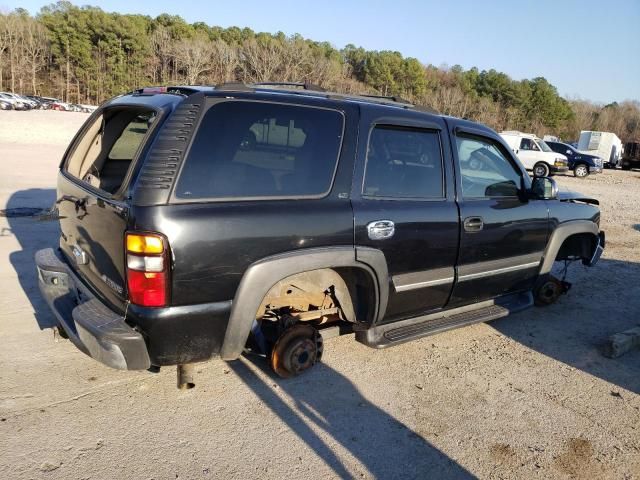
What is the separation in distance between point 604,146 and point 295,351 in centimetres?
4042

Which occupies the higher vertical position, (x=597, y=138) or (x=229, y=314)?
(x=597, y=138)

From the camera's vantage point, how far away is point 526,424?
3.11 metres

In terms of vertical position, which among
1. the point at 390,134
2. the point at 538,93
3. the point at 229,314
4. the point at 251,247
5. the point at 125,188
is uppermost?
the point at 538,93

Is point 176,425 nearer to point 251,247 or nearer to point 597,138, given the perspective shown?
point 251,247

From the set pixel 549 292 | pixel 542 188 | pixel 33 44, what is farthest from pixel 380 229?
pixel 33 44

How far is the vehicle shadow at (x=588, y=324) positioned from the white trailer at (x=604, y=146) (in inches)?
1366

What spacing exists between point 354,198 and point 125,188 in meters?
1.35

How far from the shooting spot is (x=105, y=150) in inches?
149

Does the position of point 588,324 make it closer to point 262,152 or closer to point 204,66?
point 262,152

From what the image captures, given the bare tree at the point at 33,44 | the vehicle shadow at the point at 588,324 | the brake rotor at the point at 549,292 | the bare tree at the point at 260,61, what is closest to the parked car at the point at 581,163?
the vehicle shadow at the point at 588,324

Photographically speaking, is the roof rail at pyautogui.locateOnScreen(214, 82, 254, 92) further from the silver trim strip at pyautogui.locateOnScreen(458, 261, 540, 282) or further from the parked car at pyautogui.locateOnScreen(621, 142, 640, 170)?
the parked car at pyautogui.locateOnScreen(621, 142, 640, 170)

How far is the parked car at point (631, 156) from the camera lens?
35.3 metres

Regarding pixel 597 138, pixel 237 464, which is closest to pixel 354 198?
pixel 237 464

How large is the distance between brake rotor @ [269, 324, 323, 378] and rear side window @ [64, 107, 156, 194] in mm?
1513
